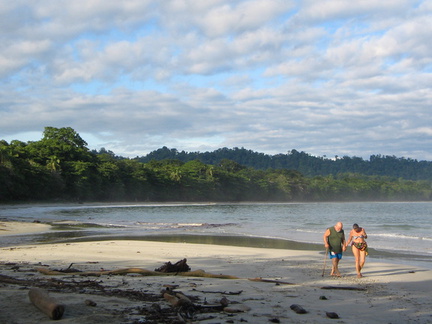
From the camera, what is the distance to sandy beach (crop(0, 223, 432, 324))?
6.32m

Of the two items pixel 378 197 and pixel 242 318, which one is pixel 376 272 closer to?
pixel 242 318

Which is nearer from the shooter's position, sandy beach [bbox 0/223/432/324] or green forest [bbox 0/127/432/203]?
sandy beach [bbox 0/223/432/324]

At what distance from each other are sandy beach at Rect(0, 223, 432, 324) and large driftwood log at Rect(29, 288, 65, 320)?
84mm

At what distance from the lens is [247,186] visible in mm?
125438

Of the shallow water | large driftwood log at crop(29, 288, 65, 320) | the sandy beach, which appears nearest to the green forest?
the shallow water

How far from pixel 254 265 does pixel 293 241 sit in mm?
9564

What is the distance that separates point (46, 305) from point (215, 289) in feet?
11.1

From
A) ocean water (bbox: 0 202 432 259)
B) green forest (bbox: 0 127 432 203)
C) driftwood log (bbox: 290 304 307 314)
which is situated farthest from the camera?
green forest (bbox: 0 127 432 203)

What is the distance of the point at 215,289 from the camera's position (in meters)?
8.42

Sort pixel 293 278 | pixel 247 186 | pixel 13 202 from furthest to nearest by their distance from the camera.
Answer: pixel 247 186 < pixel 13 202 < pixel 293 278

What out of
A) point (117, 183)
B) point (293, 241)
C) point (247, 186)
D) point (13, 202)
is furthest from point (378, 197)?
point (293, 241)

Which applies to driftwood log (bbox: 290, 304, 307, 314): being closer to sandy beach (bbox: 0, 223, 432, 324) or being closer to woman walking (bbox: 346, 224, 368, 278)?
sandy beach (bbox: 0, 223, 432, 324)

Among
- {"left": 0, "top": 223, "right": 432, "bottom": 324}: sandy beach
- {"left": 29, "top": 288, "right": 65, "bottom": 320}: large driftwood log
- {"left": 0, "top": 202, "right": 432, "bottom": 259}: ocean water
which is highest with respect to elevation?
{"left": 29, "top": 288, "right": 65, "bottom": 320}: large driftwood log

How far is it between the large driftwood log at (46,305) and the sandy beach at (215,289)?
0.28 ft
